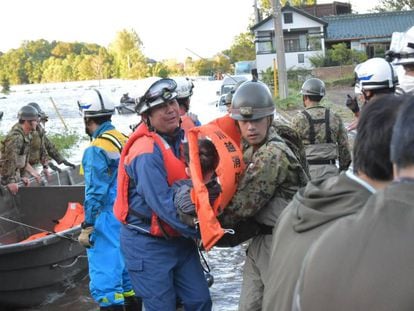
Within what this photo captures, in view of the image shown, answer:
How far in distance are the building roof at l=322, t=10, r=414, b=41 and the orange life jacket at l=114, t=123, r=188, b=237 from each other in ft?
162

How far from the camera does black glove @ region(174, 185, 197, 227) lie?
3.62 metres

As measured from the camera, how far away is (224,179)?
3.36m

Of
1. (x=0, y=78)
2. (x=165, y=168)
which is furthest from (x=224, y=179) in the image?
(x=0, y=78)

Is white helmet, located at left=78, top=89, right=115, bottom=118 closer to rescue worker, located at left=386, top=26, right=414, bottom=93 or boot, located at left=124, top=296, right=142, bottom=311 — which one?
boot, located at left=124, top=296, right=142, bottom=311

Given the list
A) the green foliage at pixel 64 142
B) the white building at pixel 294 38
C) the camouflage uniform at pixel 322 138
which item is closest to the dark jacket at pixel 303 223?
the camouflage uniform at pixel 322 138

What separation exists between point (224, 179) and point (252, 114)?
0.51 metres

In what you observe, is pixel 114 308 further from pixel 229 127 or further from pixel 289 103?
pixel 289 103

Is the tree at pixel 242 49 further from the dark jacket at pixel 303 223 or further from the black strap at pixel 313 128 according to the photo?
the dark jacket at pixel 303 223

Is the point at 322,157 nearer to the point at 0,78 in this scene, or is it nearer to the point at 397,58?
the point at 397,58

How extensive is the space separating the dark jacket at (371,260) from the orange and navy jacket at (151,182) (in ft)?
7.22

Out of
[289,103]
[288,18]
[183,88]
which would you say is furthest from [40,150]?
[288,18]

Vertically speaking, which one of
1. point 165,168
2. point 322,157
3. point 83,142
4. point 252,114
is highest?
point 252,114

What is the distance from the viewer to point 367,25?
173 feet

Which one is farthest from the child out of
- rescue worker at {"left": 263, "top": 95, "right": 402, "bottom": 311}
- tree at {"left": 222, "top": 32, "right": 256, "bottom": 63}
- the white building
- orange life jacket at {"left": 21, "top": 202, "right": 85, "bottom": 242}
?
tree at {"left": 222, "top": 32, "right": 256, "bottom": 63}
